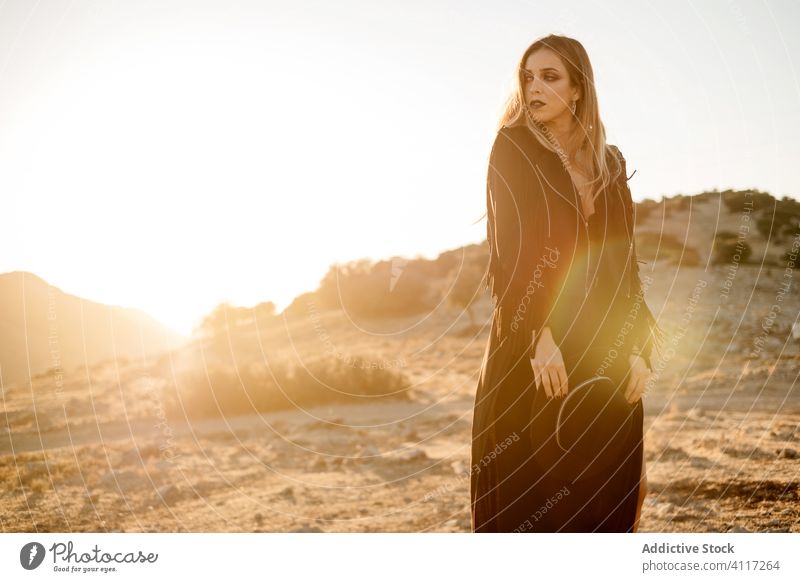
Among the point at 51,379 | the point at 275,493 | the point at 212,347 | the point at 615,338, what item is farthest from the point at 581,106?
the point at 212,347

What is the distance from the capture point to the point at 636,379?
9.80 feet

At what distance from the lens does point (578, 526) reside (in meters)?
2.91

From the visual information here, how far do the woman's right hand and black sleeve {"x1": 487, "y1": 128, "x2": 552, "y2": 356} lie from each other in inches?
2.5

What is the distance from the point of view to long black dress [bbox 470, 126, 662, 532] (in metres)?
2.86

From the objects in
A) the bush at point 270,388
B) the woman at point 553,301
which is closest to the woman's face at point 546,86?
the woman at point 553,301

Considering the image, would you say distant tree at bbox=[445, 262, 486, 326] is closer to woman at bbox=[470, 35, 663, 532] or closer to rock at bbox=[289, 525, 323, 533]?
rock at bbox=[289, 525, 323, 533]

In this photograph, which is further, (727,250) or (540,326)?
(727,250)

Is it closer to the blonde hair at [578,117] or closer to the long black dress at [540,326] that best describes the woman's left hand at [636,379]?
the long black dress at [540,326]

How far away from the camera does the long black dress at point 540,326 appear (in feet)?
9.39

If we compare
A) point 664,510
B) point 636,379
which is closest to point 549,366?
point 636,379

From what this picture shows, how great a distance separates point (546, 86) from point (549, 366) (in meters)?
1.25
